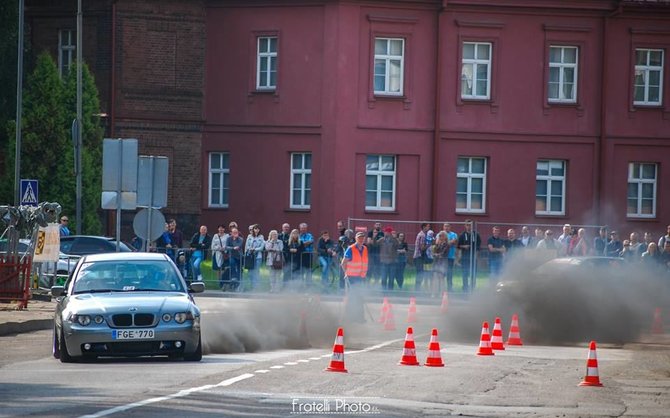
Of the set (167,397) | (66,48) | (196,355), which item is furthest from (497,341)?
(66,48)

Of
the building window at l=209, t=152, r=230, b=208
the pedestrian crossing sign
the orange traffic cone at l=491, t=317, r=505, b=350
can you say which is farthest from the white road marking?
the building window at l=209, t=152, r=230, b=208

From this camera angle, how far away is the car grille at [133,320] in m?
18.2

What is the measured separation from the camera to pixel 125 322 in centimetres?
1820

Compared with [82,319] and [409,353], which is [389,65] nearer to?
[409,353]

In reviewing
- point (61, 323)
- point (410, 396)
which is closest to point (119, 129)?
point (61, 323)

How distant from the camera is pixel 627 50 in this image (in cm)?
4978

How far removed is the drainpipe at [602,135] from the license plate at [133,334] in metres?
33.4

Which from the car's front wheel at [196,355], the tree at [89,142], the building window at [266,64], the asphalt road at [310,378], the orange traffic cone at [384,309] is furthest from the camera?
the building window at [266,64]

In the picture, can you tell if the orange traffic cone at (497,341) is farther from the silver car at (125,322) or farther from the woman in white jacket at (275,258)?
the woman in white jacket at (275,258)

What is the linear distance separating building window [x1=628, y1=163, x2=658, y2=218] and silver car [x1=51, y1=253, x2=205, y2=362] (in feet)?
109

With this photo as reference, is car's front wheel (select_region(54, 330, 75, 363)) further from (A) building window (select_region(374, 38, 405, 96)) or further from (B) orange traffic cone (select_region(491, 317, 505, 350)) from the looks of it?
(A) building window (select_region(374, 38, 405, 96))

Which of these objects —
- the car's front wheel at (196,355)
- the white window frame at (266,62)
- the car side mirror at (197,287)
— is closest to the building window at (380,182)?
the white window frame at (266,62)

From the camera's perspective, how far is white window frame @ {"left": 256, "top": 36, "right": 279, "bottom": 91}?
49.5m

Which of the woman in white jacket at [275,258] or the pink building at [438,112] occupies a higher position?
the pink building at [438,112]
